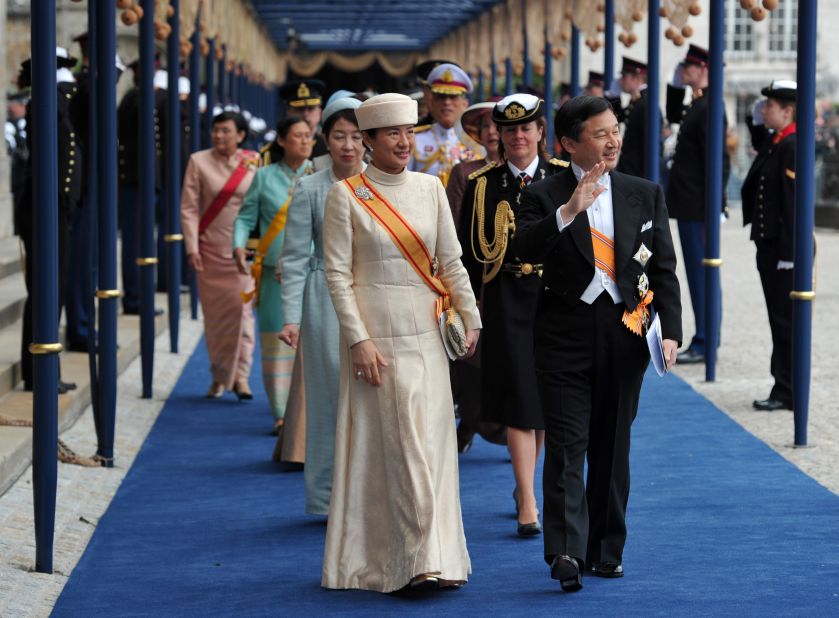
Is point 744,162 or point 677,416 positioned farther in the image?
point 744,162

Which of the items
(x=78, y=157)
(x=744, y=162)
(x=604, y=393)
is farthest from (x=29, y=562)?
(x=744, y=162)

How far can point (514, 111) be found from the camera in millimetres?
7113

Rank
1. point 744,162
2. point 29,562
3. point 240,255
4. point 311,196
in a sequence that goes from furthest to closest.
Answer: point 744,162 → point 240,255 → point 311,196 → point 29,562

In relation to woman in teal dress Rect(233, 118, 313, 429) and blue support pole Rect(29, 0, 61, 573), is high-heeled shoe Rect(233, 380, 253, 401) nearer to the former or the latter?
woman in teal dress Rect(233, 118, 313, 429)

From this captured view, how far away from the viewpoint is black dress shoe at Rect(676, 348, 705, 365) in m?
12.5

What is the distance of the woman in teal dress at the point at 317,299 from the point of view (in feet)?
24.2

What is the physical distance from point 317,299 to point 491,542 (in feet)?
4.72

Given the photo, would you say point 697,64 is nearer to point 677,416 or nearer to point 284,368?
point 677,416

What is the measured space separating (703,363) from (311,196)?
5.50 meters

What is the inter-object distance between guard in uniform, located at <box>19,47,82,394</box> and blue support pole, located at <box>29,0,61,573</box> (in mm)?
3206

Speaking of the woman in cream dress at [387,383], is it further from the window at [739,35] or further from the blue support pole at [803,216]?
the window at [739,35]

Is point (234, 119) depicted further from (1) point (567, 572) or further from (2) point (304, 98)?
(1) point (567, 572)

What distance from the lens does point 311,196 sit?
7641mm

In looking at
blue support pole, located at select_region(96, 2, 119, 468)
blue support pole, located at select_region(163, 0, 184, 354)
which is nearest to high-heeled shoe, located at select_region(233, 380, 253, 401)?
blue support pole, located at select_region(163, 0, 184, 354)
